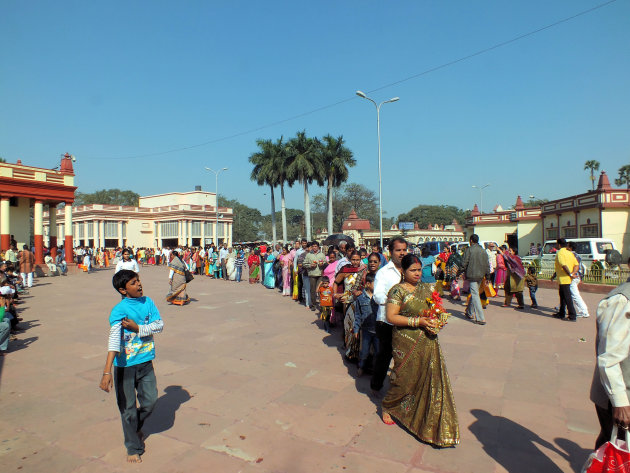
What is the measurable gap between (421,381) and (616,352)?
1.49 m

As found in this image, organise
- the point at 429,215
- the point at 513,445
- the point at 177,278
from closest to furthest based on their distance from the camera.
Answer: the point at 513,445
the point at 177,278
the point at 429,215

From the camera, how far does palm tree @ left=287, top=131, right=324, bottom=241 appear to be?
35.8 metres

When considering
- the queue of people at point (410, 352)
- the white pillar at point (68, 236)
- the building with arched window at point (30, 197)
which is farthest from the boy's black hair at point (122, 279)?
the white pillar at point (68, 236)

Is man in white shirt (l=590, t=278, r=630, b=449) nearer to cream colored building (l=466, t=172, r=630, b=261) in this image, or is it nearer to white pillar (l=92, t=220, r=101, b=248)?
cream colored building (l=466, t=172, r=630, b=261)

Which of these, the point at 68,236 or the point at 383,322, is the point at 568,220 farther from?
the point at 68,236

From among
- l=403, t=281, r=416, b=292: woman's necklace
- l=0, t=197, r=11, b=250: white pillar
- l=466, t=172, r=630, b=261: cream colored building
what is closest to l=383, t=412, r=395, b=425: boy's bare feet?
l=403, t=281, r=416, b=292: woman's necklace

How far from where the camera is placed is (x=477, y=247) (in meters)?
7.88

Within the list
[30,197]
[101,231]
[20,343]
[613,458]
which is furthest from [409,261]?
[101,231]

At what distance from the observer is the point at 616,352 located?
215 centimetres

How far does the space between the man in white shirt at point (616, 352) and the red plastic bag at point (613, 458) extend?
3.6 inches

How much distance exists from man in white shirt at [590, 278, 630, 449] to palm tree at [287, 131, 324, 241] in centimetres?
3360

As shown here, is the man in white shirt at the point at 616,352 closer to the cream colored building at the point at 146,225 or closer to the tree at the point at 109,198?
the cream colored building at the point at 146,225

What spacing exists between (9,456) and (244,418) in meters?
1.87

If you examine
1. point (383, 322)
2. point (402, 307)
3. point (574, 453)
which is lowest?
point (574, 453)
